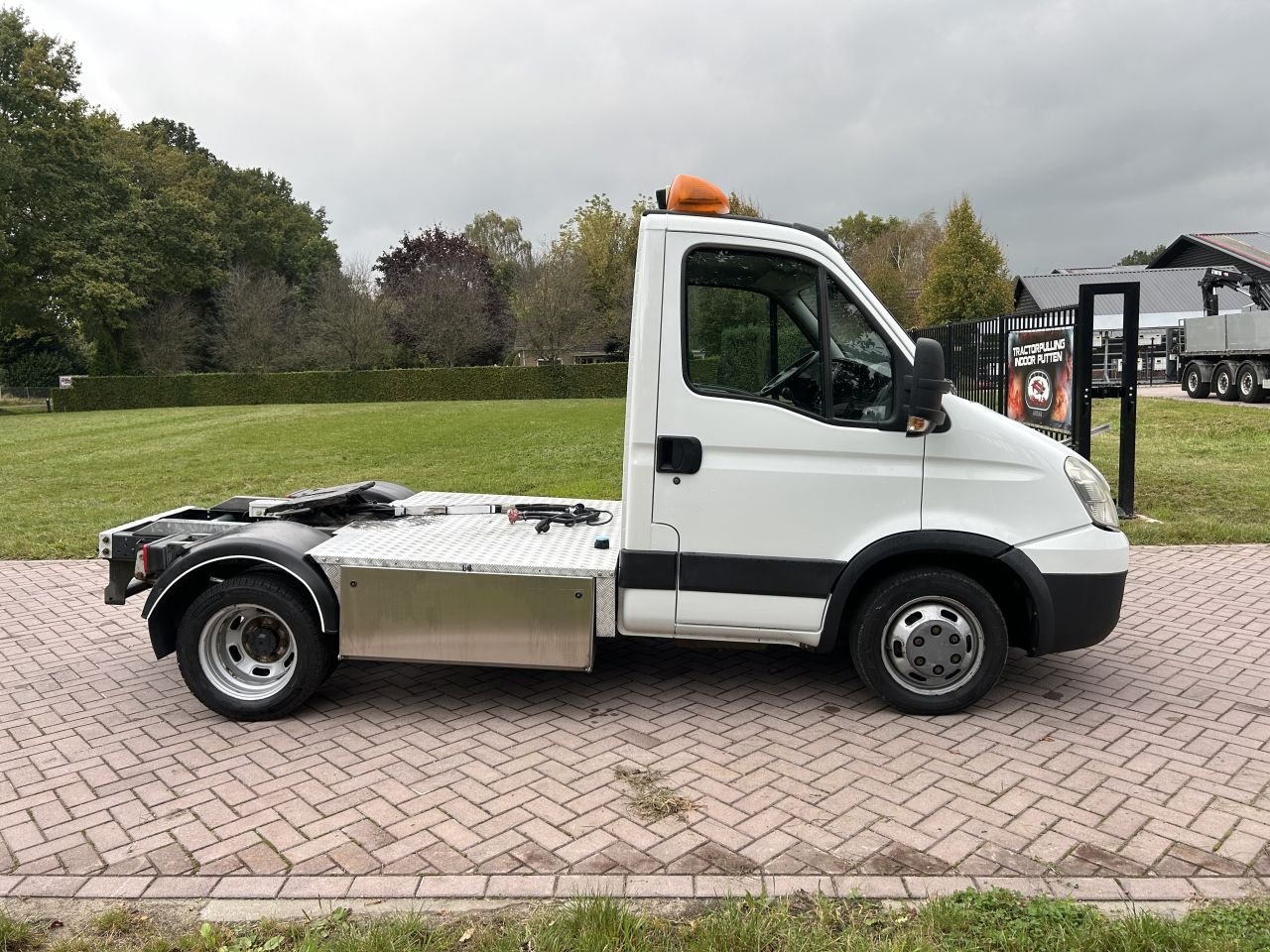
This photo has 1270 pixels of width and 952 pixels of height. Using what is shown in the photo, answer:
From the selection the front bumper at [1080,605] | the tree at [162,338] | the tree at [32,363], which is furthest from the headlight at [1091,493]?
the tree at [32,363]

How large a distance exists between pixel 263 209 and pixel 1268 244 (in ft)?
209

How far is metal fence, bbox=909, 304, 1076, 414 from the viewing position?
1071 cm

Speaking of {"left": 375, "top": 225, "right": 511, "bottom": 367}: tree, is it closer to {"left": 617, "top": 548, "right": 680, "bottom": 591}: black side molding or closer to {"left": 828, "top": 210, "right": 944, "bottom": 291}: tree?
{"left": 828, "top": 210, "right": 944, "bottom": 291}: tree

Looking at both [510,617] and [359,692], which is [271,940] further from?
[359,692]

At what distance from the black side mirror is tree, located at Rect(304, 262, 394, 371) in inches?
1722

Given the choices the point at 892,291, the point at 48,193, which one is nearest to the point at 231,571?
the point at 892,291

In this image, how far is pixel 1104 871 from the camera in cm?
342

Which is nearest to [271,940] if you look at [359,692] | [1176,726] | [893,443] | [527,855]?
[527,855]

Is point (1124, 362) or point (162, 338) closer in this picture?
point (1124, 362)

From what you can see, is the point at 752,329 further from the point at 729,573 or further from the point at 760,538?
the point at 729,573

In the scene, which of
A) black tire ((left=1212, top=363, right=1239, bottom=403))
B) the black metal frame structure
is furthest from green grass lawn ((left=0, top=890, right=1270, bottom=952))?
black tire ((left=1212, top=363, right=1239, bottom=403))

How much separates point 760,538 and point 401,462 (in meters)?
12.8

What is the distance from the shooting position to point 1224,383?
26.2 meters

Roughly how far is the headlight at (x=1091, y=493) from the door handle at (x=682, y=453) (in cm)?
185
